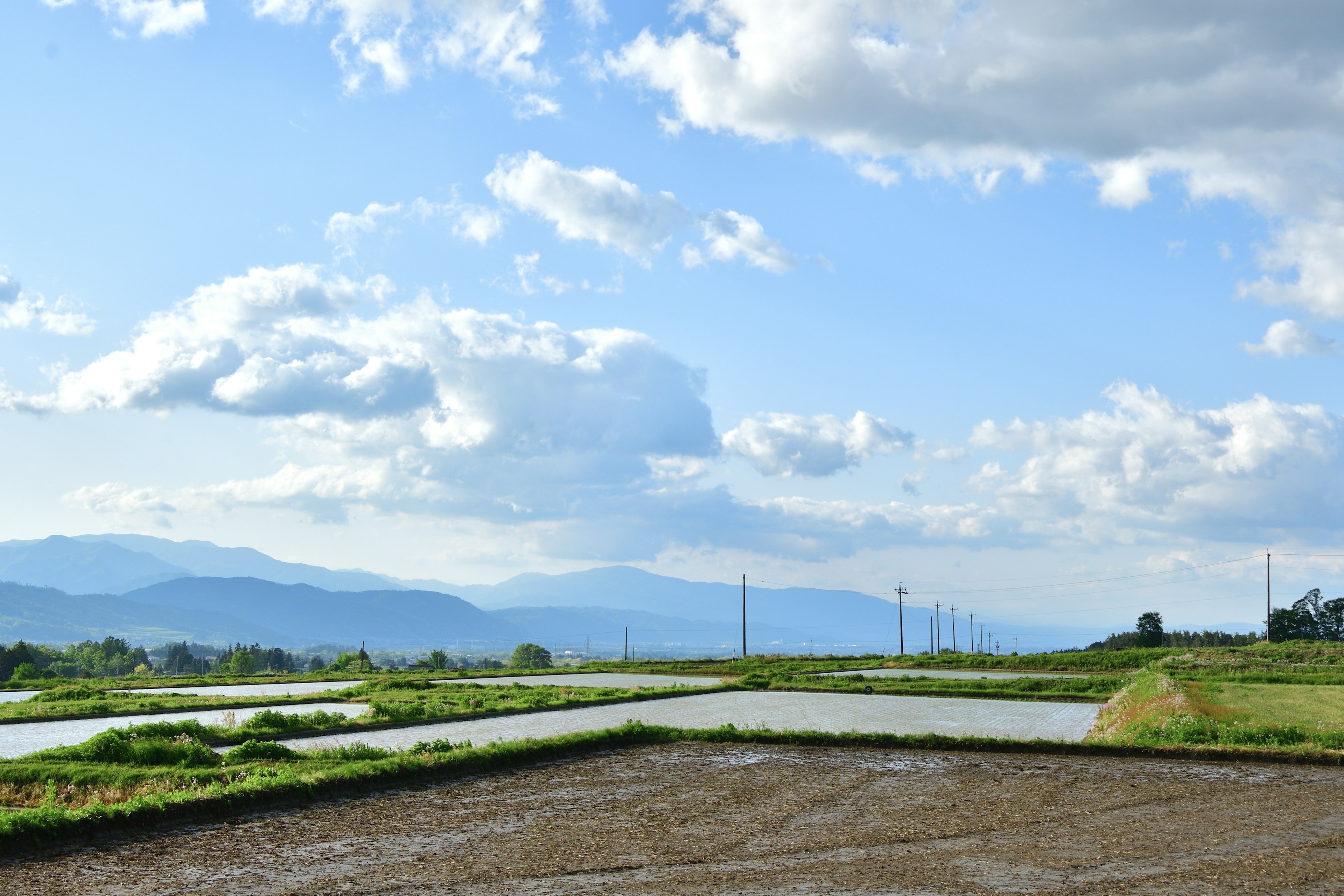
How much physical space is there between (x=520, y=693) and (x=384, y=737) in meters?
17.2

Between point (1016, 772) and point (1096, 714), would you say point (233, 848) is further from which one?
point (1096, 714)

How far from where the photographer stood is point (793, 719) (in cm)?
3266

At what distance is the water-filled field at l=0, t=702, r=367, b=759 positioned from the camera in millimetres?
25031

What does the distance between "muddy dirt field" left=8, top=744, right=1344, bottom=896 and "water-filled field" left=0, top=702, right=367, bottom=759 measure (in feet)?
36.5

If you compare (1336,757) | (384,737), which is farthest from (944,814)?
(384,737)

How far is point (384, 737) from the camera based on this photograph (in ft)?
87.2

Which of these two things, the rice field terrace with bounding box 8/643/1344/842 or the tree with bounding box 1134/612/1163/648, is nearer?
the rice field terrace with bounding box 8/643/1344/842

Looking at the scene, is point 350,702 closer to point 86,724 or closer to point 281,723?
point 86,724

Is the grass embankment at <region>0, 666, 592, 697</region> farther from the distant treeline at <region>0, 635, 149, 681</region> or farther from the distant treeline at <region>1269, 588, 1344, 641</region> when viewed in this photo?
the distant treeline at <region>1269, 588, 1344, 641</region>

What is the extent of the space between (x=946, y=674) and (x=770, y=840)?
5822cm

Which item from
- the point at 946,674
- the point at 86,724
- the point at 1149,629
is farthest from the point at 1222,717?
the point at 1149,629

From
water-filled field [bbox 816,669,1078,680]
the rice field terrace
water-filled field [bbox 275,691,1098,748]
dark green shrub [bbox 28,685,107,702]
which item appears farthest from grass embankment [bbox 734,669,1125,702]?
dark green shrub [bbox 28,685,107,702]

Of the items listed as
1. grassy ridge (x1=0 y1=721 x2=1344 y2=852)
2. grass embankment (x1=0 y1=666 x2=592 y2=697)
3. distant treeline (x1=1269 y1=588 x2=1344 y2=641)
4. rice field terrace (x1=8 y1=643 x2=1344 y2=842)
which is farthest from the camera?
distant treeline (x1=1269 y1=588 x2=1344 y2=641)

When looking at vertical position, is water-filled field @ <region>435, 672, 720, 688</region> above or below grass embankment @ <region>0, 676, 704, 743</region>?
below
